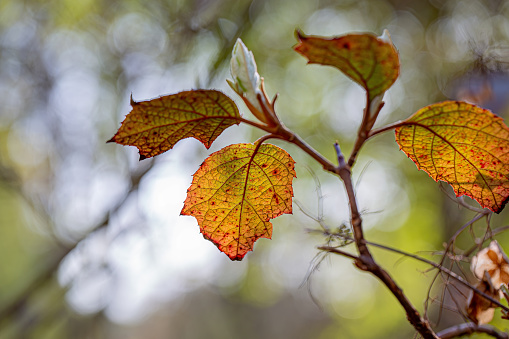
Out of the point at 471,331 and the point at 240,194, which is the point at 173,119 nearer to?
the point at 240,194

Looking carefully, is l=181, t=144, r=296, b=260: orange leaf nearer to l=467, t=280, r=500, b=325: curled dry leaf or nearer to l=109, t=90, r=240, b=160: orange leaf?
l=109, t=90, r=240, b=160: orange leaf

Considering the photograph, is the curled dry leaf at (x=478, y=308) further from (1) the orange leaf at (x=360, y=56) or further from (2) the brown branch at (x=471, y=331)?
(1) the orange leaf at (x=360, y=56)

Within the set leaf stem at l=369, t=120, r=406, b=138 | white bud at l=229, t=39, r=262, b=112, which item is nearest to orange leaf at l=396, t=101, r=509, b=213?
leaf stem at l=369, t=120, r=406, b=138

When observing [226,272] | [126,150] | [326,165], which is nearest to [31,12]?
[126,150]

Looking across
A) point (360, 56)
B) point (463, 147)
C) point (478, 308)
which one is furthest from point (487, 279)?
point (360, 56)

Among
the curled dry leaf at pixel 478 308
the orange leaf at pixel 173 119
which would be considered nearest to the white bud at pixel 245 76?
the orange leaf at pixel 173 119

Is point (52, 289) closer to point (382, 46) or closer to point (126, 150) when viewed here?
point (126, 150)
